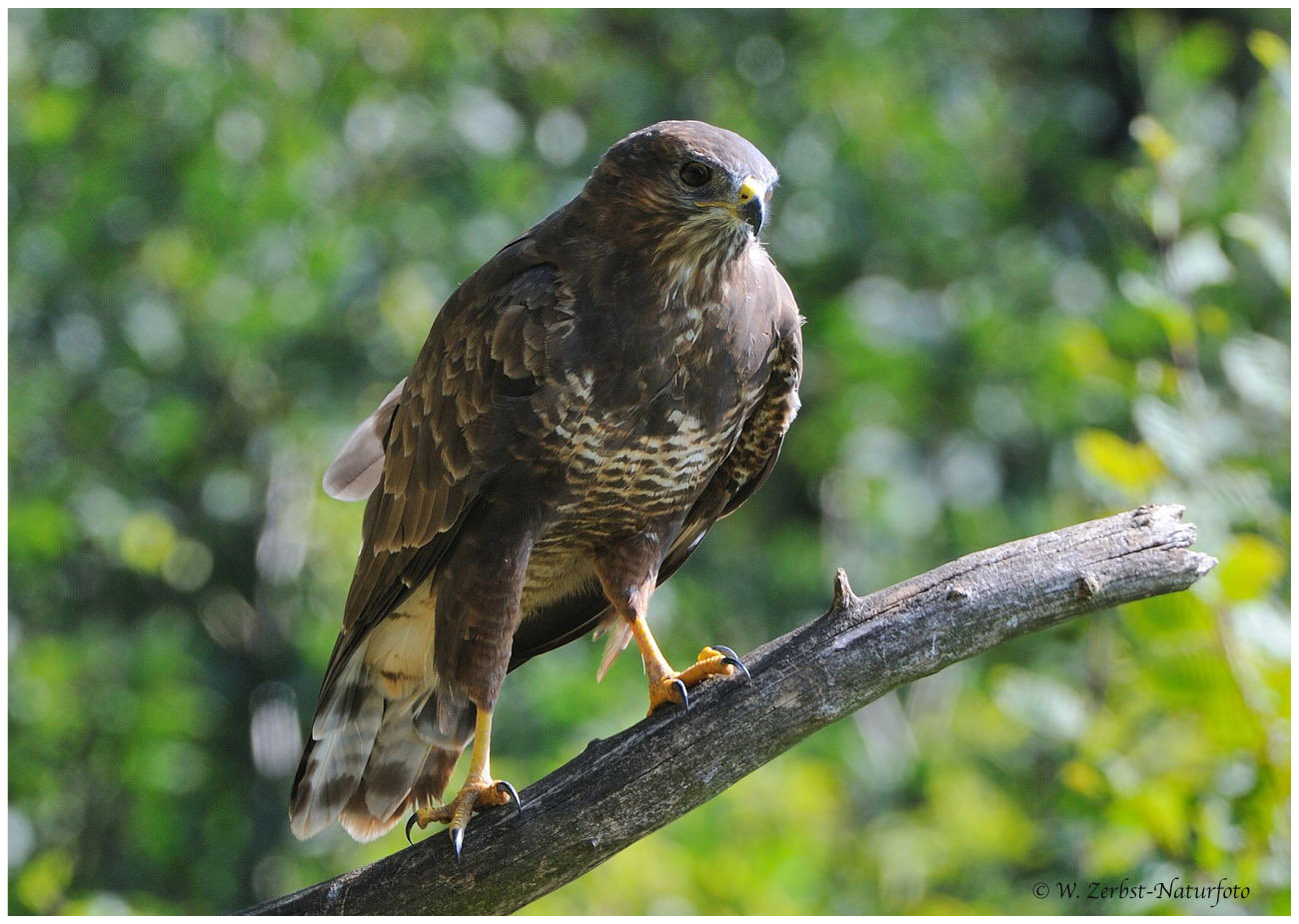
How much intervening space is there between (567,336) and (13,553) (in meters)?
5.88

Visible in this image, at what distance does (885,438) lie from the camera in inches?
384

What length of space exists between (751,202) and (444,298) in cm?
601

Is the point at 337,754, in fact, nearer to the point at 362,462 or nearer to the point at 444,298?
the point at 362,462

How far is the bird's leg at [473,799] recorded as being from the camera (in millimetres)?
3445

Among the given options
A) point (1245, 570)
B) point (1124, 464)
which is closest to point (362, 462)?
point (1124, 464)

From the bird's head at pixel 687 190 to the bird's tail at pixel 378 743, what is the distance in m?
1.42

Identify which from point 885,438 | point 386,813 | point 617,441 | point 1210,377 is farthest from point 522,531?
point 885,438

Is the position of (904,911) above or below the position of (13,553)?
below

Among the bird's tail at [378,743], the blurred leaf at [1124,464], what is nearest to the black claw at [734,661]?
the bird's tail at [378,743]

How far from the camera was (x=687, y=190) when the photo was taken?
11.4 feet

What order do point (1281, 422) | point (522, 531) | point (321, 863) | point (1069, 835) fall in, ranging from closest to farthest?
point (522, 531), point (1069, 835), point (1281, 422), point (321, 863)

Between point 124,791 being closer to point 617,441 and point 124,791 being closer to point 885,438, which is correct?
point 885,438

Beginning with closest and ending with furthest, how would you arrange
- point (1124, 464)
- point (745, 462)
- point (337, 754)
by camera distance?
point (745, 462), point (1124, 464), point (337, 754)

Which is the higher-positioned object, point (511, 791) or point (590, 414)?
point (590, 414)
